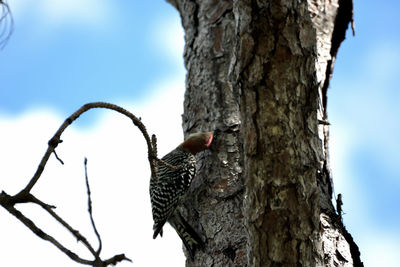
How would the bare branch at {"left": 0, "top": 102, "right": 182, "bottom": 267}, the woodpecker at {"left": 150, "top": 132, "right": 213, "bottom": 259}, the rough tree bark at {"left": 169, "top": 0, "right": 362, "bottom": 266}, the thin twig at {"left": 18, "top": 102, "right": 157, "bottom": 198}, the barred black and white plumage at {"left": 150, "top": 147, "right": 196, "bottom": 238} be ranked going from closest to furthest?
the bare branch at {"left": 0, "top": 102, "right": 182, "bottom": 267} < the thin twig at {"left": 18, "top": 102, "right": 157, "bottom": 198} < the rough tree bark at {"left": 169, "top": 0, "right": 362, "bottom": 266} < the woodpecker at {"left": 150, "top": 132, "right": 213, "bottom": 259} < the barred black and white plumage at {"left": 150, "top": 147, "right": 196, "bottom": 238}

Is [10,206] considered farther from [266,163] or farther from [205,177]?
[205,177]

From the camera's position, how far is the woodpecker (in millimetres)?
4508

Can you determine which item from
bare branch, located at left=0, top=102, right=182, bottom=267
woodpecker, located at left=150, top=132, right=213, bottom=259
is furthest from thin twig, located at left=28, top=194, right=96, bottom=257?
woodpecker, located at left=150, top=132, right=213, bottom=259

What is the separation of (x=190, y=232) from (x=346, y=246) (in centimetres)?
111

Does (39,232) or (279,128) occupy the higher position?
(279,128)

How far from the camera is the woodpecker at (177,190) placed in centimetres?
451

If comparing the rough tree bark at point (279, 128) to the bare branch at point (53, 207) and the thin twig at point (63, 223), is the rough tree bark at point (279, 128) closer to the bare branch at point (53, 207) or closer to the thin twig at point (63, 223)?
the bare branch at point (53, 207)

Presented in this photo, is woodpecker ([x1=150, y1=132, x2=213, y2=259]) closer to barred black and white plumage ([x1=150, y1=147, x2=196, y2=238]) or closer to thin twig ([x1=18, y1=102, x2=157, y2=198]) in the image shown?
barred black and white plumage ([x1=150, y1=147, x2=196, y2=238])

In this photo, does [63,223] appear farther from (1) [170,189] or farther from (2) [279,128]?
(1) [170,189]

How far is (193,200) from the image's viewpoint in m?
4.38

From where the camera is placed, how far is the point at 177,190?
5129 mm

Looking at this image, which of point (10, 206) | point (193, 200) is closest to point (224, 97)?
point (193, 200)

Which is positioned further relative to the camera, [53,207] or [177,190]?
[177,190]

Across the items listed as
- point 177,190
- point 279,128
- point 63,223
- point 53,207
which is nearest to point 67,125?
point 53,207
